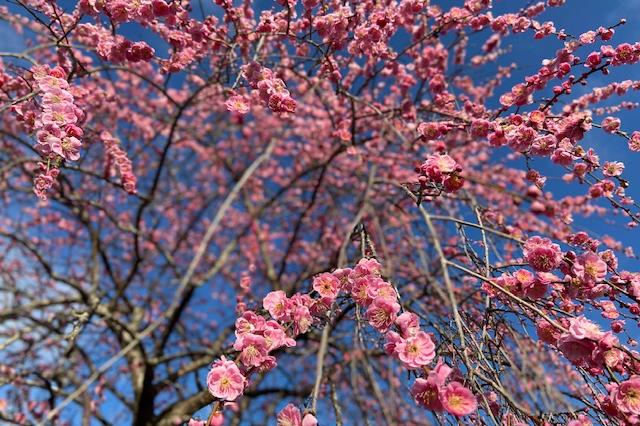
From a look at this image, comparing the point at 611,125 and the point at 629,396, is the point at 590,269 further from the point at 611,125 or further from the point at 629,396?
the point at 611,125

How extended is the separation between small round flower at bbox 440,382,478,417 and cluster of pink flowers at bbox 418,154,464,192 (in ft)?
2.65

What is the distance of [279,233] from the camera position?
856 cm

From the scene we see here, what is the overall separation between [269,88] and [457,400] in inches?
60.6

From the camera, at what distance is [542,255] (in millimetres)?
1821

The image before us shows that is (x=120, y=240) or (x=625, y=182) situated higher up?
(x=120, y=240)

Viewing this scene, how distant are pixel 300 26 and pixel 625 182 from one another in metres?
2.03

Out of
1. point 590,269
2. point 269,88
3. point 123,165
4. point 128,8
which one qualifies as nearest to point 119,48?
point 128,8

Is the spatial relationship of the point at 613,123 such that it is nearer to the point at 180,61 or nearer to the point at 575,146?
the point at 575,146

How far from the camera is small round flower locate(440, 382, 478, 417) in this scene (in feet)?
4.66

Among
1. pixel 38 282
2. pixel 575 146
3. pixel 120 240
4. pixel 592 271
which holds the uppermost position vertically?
pixel 120 240

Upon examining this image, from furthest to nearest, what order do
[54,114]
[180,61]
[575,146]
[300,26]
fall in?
[300,26], [180,61], [575,146], [54,114]

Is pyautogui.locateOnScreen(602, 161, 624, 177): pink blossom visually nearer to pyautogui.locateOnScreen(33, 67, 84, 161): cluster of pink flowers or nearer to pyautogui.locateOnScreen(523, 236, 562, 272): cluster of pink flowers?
pyautogui.locateOnScreen(523, 236, 562, 272): cluster of pink flowers

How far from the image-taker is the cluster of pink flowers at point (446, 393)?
1.42m

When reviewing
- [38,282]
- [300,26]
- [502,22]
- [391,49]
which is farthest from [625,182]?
[38,282]
